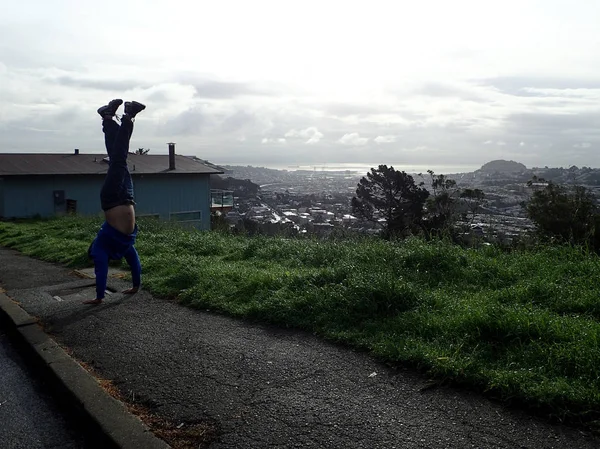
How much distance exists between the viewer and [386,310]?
4645 mm

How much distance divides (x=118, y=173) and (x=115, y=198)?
26 centimetres

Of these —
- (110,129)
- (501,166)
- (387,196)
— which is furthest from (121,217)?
(501,166)

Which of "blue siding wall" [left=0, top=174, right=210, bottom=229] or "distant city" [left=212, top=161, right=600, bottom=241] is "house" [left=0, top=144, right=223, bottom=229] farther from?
"distant city" [left=212, top=161, right=600, bottom=241]

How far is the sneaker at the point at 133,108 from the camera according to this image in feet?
19.3

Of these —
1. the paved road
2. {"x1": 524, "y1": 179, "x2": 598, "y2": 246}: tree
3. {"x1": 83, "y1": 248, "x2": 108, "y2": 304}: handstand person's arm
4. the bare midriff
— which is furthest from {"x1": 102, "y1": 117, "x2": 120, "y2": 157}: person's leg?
{"x1": 524, "y1": 179, "x2": 598, "y2": 246}: tree

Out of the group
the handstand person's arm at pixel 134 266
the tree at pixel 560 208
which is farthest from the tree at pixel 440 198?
the handstand person's arm at pixel 134 266

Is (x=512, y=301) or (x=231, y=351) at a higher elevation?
(x=512, y=301)

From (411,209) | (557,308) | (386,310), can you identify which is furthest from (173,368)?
(411,209)

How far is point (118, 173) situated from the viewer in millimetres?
5871

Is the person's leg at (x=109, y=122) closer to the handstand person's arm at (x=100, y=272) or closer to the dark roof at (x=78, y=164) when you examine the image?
the handstand person's arm at (x=100, y=272)

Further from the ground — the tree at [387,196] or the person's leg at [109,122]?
the person's leg at [109,122]

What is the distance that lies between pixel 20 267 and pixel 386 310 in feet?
21.4

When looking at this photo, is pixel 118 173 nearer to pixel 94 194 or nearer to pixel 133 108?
pixel 133 108

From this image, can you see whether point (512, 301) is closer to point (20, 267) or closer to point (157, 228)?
point (20, 267)
